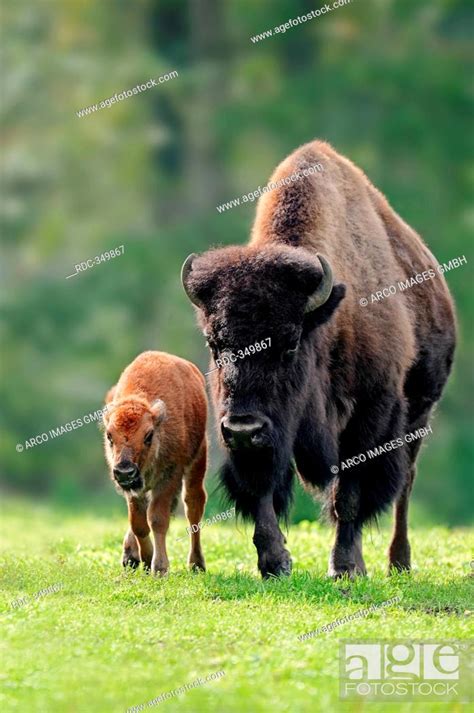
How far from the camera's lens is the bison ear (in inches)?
358

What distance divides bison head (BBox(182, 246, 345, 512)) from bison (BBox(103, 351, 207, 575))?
609 mm

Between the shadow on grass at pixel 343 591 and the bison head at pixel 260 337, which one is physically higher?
the bison head at pixel 260 337

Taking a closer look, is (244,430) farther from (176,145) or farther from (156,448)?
(176,145)

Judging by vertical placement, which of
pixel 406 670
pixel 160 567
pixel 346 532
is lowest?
pixel 406 670

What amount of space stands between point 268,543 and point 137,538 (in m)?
1.11

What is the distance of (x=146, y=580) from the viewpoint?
28.4ft

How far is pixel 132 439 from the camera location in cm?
883

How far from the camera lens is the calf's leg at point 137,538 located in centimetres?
920

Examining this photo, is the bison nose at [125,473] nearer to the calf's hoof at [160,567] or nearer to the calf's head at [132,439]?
the calf's head at [132,439]

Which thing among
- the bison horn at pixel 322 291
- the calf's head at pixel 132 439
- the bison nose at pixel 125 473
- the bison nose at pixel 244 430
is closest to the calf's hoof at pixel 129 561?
the calf's head at pixel 132 439

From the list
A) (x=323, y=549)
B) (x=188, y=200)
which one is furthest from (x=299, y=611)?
(x=188, y=200)

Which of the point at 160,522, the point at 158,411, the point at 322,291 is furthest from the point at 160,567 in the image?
the point at 322,291

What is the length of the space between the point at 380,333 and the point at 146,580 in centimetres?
256

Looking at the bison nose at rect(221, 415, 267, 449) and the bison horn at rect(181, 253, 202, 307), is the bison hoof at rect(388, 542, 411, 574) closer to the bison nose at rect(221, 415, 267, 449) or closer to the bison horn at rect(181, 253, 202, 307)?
Result: the bison nose at rect(221, 415, 267, 449)
